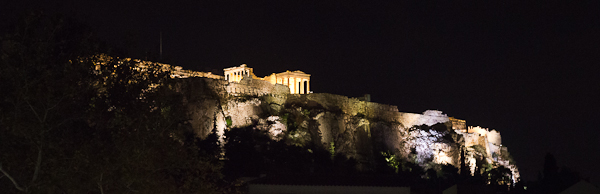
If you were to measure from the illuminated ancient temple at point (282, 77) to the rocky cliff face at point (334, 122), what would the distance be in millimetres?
4742

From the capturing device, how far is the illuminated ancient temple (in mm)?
49344

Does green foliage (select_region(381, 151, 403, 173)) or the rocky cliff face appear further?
green foliage (select_region(381, 151, 403, 173))

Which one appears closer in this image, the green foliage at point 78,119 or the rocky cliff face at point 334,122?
the green foliage at point 78,119

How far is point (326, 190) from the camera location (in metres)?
21.1

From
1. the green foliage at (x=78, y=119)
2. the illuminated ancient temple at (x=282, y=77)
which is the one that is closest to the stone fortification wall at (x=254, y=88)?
the illuminated ancient temple at (x=282, y=77)

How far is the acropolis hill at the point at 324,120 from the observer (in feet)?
124

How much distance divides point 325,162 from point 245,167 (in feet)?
33.9

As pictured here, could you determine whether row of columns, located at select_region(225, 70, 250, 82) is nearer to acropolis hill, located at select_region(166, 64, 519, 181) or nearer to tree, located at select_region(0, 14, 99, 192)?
acropolis hill, located at select_region(166, 64, 519, 181)

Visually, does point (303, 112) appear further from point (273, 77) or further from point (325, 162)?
point (273, 77)

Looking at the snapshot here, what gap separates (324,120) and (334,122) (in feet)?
4.99

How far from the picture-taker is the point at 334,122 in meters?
44.5

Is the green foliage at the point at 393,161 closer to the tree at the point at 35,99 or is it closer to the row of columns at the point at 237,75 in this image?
the row of columns at the point at 237,75

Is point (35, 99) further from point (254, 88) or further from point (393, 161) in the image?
point (393, 161)

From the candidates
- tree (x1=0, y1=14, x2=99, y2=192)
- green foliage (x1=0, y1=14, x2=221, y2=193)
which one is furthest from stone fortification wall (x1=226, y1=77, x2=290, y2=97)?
tree (x1=0, y1=14, x2=99, y2=192)
